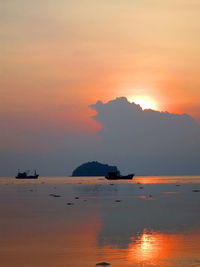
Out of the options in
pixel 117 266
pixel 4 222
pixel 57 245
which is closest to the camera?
pixel 117 266

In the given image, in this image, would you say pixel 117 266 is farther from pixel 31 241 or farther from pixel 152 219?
pixel 152 219

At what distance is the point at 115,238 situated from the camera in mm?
44906

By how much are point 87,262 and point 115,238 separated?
11598 millimetres

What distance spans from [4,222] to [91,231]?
13793mm

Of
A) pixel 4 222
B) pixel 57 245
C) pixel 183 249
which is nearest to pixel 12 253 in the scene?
pixel 57 245

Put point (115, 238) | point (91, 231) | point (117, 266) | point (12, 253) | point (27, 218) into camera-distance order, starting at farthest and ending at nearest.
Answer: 1. point (27, 218)
2. point (91, 231)
3. point (115, 238)
4. point (12, 253)
5. point (117, 266)

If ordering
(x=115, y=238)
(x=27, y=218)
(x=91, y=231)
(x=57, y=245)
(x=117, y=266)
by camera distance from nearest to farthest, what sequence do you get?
→ (x=117, y=266) < (x=57, y=245) < (x=115, y=238) < (x=91, y=231) < (x=27, y=218)

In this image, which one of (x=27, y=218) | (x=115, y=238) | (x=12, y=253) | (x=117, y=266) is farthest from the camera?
(x=27, y=218)

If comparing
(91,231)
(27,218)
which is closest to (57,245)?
(91,231)

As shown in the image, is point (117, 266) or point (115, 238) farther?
point (115, 238)

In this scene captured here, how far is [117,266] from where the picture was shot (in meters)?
31.8

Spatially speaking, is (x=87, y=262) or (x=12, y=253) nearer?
(x=87, y=262)

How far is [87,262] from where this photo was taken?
3356 centimetres

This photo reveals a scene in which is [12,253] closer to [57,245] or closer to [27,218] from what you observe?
[57,245]
